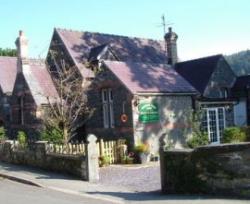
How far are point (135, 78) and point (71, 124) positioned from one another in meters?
4.75

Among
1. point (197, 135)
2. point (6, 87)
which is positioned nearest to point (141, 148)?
point (197, 135)

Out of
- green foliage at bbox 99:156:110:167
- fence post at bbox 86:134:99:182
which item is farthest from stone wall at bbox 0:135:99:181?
green foliage at bbox 99:156:110:167

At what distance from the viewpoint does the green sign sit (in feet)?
74.6

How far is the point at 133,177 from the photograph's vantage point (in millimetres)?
17469

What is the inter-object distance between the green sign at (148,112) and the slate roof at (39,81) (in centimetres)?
822

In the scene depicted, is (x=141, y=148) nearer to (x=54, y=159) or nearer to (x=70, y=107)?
(x=54, y=159)

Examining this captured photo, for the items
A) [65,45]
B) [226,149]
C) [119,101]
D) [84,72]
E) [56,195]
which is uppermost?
[65,45]

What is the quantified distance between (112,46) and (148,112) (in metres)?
11.0

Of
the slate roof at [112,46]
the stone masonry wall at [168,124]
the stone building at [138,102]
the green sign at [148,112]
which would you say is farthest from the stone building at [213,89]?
the green sign at [148,112]

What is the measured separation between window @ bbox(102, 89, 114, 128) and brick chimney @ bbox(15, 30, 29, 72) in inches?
334

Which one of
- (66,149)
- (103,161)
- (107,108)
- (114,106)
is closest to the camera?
(66,149)

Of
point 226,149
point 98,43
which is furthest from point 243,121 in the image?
point 226,149

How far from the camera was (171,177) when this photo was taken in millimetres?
13820

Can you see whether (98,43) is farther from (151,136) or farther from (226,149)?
(226,149)
